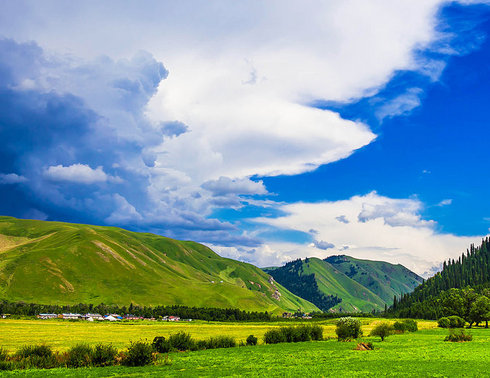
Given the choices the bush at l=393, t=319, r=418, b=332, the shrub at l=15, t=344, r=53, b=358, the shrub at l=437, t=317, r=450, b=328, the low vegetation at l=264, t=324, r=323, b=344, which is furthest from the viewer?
the shrub at l=437, t=317, r=450, b=328

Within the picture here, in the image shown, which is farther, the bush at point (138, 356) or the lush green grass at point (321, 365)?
the bush at point (138, 356)

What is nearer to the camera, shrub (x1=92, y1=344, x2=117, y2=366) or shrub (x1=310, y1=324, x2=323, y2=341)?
shrub (x1=92, y1=344, x2=117, y2=366)

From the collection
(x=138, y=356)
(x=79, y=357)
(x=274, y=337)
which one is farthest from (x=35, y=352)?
(x=274, y=337)

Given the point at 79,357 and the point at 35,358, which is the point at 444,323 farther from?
the point at 35,358

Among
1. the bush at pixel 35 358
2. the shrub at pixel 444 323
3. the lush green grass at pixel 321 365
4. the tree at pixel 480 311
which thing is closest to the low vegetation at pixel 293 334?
the lush green grass at pixel 321 365

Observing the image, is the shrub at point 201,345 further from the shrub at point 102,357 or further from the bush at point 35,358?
the bush at point 35,358

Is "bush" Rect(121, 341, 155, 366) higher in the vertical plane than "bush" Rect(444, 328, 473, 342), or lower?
higher

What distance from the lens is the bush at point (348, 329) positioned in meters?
98.4

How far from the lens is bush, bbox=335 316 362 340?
98.4 metres

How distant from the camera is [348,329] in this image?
3900 inches

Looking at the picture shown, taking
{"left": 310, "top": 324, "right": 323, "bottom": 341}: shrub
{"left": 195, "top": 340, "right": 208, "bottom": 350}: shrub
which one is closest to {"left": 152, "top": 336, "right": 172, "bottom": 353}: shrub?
{"left": 195, "top": 340, "right": 208, "bottom": 350}: shrub

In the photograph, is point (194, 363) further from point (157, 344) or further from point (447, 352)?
point (447, 352)

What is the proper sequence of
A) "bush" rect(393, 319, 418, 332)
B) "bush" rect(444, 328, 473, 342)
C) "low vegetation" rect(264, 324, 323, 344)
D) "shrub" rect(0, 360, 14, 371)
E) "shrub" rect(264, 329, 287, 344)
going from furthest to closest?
"bush" rect(393, 319, 418, 332), "low vegetation" rect(264, 324, 323, 344), "shrub" rect(264, 329, 287, 344), "bush" rect(444, 328, 473, 342), "shrub" rect(0, 360, 14, 371)

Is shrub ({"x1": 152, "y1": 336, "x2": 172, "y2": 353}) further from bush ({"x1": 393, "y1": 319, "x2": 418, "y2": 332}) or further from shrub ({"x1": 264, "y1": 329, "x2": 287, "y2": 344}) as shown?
bush ({"x1": 393, "y1": 319, "x2": 418, "y2": 332})
